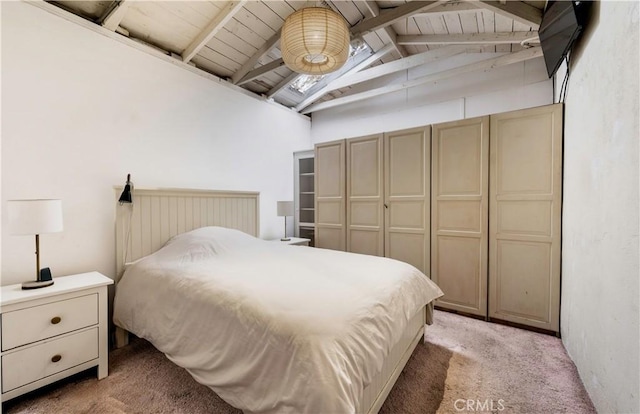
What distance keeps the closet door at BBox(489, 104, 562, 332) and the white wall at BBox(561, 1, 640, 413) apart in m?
0.36

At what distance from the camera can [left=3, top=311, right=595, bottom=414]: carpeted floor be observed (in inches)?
60.2

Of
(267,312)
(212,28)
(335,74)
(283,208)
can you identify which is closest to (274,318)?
(267,312)

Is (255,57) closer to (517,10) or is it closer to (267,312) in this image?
(517,10)

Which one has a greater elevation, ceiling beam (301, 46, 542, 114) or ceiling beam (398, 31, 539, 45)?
ceiling beam (398, 31, 539, 45)

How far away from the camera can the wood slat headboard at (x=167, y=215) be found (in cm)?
233

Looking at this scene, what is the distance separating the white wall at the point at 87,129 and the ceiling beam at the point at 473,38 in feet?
7.79

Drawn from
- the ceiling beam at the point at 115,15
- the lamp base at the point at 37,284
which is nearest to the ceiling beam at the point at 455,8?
the ceiling beam at the point at 115,15

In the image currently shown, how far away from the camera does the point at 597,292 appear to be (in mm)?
1494

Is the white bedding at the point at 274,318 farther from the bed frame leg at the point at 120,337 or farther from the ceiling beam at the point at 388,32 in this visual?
the ceiling beam at the point at 388,32

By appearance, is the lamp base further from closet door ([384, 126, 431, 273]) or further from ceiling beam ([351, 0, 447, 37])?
ceiling beam ([351, 0, 447, 37])

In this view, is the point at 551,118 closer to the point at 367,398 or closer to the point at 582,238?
the point at 582,238

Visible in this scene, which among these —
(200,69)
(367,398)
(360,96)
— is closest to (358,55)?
(360,96)

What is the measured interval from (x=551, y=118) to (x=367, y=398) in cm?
264

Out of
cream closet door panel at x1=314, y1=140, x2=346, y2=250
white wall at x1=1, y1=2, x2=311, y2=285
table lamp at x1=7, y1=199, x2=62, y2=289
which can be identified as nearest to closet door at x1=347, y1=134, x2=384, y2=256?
cream closet door panel at x1=314, y1=140, x2=346, y2=250
